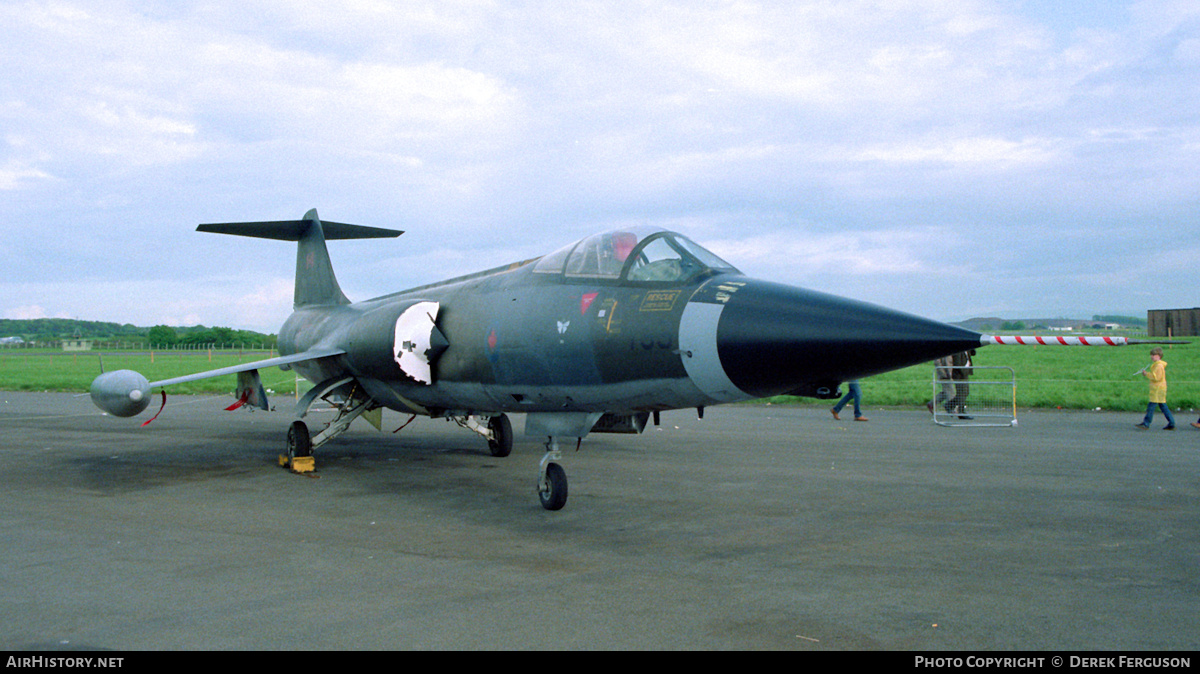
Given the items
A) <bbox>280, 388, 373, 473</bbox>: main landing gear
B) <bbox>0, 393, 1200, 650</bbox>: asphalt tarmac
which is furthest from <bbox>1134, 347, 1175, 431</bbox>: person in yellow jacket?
<bbox>280, 388, 373, 473</bbox>: main landing gear

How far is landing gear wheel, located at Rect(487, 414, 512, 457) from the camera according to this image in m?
12.0

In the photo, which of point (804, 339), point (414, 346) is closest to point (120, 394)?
point (414, 346)

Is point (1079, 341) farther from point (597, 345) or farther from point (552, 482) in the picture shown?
point (552, 482)

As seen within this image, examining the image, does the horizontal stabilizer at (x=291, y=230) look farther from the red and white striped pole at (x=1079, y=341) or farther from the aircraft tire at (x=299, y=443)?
the red and white striped pole at (x=1079, y=341)

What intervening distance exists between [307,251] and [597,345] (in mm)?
9589

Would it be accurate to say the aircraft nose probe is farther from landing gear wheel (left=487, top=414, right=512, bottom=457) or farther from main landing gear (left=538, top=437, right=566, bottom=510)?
landing gear wheel (left=487, top=414, right=512, bottom=457)

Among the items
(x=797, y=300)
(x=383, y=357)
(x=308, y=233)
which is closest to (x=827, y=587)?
(x=797, y=300)

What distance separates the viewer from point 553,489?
771cm

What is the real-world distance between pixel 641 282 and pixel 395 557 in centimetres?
307

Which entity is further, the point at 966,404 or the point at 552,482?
the point at 966,404

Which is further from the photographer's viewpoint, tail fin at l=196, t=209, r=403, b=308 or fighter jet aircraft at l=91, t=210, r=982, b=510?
tail fin at l=196, t=209, r=403, b=308

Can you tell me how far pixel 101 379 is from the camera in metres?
9.09

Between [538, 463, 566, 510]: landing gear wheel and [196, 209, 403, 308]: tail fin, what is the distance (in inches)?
313

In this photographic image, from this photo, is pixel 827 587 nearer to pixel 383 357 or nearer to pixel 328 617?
pixel 328 617
